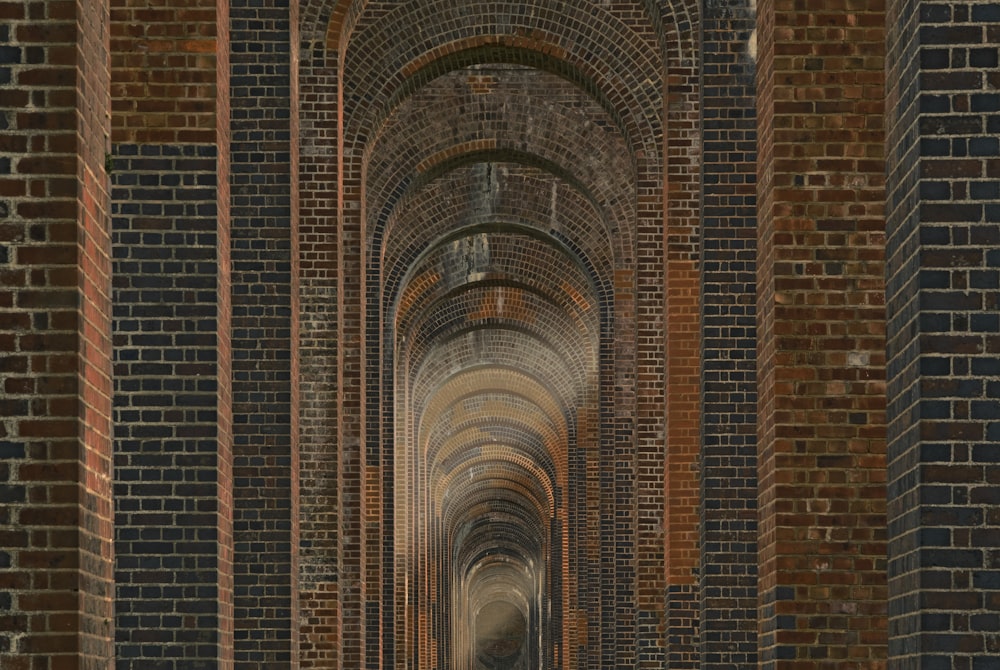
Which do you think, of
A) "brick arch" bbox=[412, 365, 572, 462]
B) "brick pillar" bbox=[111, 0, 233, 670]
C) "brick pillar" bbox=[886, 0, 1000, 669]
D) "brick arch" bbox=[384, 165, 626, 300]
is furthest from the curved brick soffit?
"brick arch" bbox=[412, 365, 572, 462]

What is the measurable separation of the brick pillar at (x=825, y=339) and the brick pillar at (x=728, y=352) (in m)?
3.54

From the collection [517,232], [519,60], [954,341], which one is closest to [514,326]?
[517,232]

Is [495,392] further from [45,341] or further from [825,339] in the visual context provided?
[45,341]

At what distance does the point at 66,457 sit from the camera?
16.5 ft

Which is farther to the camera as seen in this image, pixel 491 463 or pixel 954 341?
pixel 491 463

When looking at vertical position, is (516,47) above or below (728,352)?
above

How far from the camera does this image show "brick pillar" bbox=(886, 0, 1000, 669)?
5332mm

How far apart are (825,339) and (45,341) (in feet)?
13.2

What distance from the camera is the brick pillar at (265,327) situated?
34.8 feet

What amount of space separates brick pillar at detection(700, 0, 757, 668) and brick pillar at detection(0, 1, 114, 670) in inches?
281

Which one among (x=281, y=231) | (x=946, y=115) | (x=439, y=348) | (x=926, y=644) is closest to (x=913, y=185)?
(x=946, y=115)

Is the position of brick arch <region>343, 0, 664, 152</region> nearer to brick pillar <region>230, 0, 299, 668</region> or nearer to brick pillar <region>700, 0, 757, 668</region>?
brick pillar <region>700, 0, 757, 668</region>

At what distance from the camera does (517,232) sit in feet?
85.5

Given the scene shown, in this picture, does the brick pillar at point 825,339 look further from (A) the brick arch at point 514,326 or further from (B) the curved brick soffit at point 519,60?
(A) the brick arch at point 514,326
